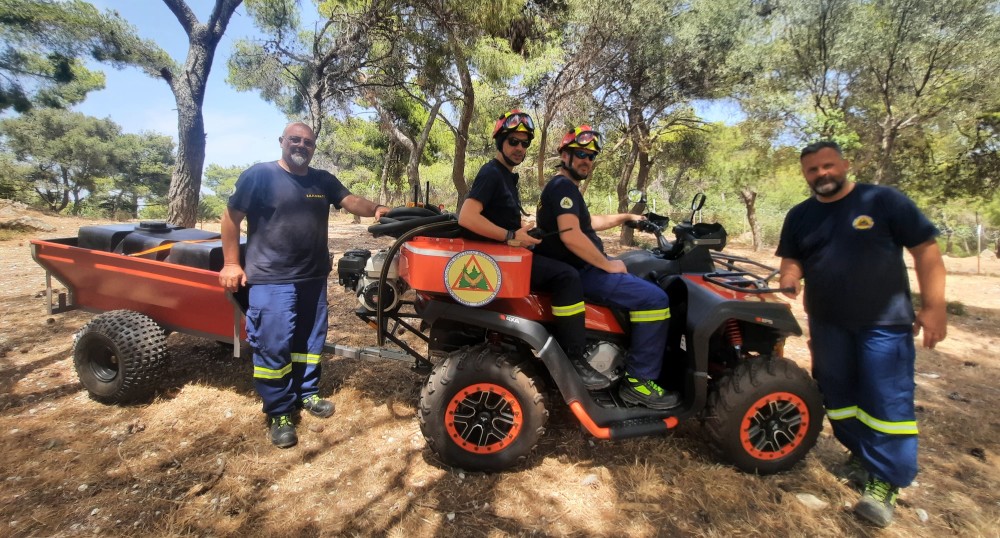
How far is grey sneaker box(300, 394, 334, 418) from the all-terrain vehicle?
91 centimetres

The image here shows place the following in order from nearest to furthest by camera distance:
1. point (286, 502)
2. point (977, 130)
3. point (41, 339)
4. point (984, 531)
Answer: point (984, 531), point (286, 502), point (41, 339), point (977, 130)

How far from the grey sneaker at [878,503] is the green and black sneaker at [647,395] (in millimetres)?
1019

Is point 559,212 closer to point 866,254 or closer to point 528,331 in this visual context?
point 528,331

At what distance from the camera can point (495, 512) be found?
2.43m

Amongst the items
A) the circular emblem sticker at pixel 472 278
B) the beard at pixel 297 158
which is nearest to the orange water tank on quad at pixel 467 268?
the circular emblem sticker at pixel 472 278

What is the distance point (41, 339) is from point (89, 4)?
7.63m

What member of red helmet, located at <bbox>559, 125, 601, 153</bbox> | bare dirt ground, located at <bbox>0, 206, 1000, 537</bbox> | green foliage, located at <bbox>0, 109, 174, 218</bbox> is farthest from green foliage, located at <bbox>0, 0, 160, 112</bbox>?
green foliage, located at <bbox>0, 109, 174, 218</bbox>

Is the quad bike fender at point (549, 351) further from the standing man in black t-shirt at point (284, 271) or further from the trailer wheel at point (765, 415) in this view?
the standing man in black t-shirt at point (284, 271)

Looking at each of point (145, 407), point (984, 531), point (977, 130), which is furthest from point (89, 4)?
point (977, 130)

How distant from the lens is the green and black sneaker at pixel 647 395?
8.98ft

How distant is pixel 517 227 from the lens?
2.80 meters

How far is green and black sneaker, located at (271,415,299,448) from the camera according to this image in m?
2.96

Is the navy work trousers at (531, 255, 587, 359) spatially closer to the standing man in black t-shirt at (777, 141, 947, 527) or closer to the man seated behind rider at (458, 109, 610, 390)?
the man seated behind rider at (458, 109, 610, 390)

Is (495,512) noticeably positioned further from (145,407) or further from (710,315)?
(145,407)
